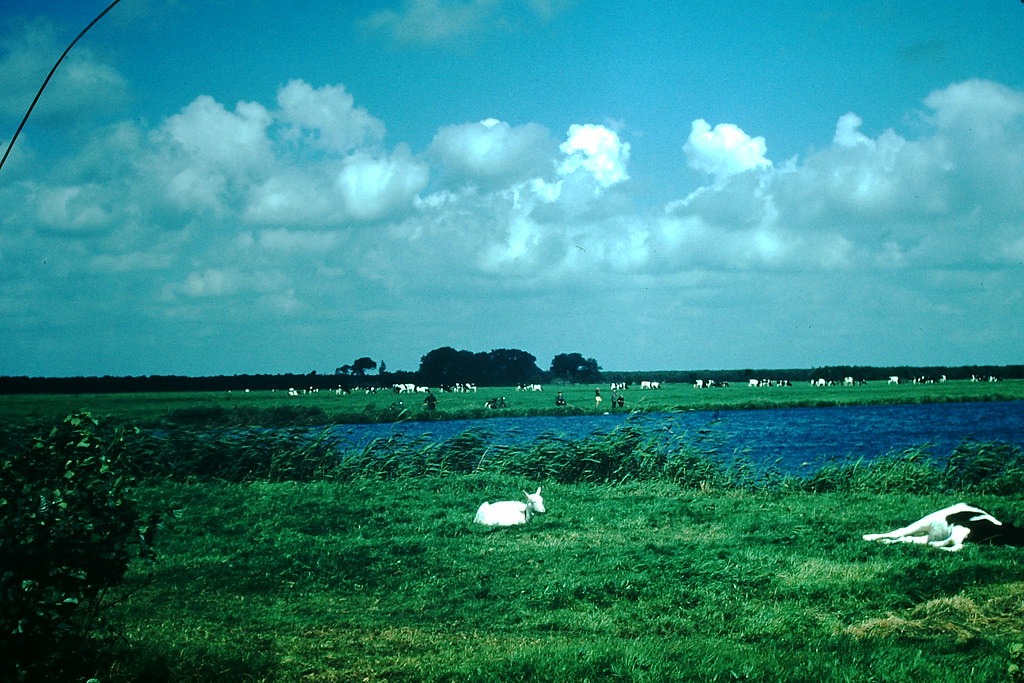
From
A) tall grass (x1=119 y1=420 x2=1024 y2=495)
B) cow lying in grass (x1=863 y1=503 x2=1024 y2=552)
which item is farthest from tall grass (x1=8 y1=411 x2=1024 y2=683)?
tall grass (x1=119 y1=420 x2=1024 y2=495)

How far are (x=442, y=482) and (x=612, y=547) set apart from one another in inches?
312

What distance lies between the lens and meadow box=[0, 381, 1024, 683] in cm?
746

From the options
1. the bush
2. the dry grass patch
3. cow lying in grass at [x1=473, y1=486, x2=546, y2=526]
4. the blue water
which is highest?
the bush

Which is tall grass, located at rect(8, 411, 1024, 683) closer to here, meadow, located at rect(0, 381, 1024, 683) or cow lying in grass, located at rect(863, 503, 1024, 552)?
meadow, located at rect(0, 381, 1024, 683)

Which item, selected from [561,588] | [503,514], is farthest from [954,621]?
[503,514]

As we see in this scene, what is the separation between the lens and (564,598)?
9820 mm

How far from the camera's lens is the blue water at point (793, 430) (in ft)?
98.9

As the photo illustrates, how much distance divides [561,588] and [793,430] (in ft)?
142

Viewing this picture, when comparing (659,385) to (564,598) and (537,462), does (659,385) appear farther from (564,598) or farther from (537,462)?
(564,598)

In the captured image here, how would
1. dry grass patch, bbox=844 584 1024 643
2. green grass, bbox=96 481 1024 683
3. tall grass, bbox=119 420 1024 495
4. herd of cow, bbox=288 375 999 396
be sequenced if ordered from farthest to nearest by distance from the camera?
1. herd of cow, bbox=288 375 999 396
2. tall grass, bbox=119 420 1024 495
3. dry grass patch, bbox=844 584 1024 643
4. green grass, bbox=96 481 1024 683

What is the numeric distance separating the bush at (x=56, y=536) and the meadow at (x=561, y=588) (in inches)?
13.7

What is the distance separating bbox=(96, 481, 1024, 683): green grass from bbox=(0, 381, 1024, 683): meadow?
0.04m

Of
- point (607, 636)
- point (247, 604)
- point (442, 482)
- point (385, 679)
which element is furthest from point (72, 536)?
point (442, 482)

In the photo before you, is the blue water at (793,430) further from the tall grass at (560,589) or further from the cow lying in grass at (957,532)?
the cow lying in grass at (957,532)
